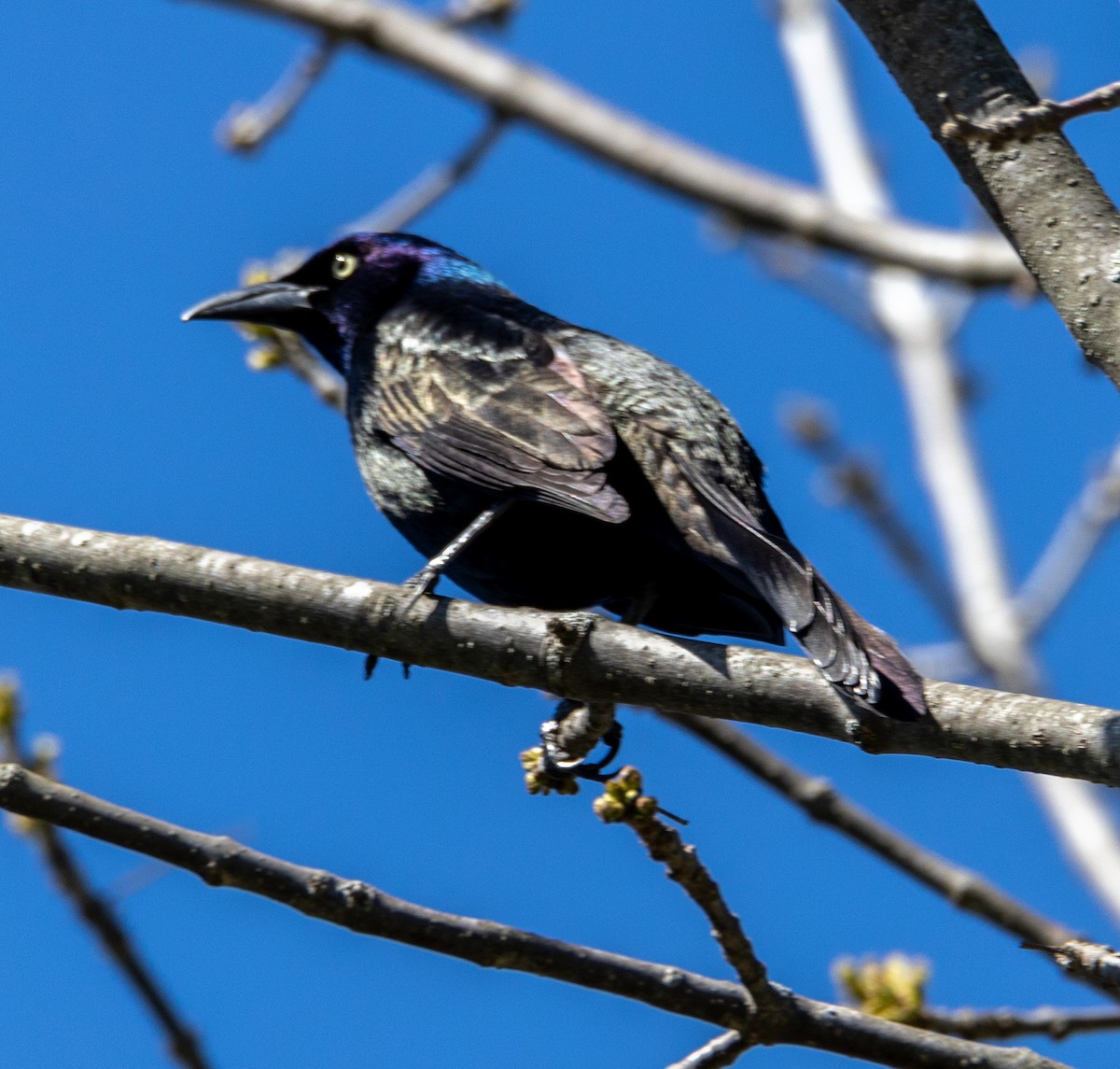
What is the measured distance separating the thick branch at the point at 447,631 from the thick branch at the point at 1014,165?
70cm

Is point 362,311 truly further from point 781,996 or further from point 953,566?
point 953,566

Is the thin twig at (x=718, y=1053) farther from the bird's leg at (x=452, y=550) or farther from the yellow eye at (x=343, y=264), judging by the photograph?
the yellow eye at (x=343, y=264)

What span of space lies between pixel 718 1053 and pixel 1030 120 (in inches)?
66.6

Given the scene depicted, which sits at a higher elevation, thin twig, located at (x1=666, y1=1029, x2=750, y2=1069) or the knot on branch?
the knot on branch

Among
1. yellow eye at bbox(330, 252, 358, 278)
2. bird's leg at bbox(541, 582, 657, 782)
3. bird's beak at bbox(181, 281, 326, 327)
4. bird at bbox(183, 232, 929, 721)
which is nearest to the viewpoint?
bird's leg at bbox(541, 582, 657, 782)

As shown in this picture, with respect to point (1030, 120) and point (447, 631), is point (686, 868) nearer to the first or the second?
→ point (447, 631)

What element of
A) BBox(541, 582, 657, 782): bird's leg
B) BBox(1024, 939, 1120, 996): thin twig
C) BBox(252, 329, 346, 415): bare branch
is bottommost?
BBox(1024, 939, 1120, 996): thin twig

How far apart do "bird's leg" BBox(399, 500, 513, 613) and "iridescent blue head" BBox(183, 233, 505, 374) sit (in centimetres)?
123

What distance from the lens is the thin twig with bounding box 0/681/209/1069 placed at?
3.22m

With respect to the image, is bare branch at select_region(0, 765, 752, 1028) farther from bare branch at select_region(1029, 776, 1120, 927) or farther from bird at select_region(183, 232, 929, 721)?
bare branch at select_region(1029, 776, 1120, 927)

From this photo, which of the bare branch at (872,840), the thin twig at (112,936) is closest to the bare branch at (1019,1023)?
the bare branch at (872,840)

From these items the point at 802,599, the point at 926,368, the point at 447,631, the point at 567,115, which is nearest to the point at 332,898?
the point at 447,631

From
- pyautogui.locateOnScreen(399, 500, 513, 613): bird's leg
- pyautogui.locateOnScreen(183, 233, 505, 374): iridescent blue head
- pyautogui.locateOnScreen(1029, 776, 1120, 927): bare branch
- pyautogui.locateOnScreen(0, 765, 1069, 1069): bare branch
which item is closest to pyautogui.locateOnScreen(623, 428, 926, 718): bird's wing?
pyautogui.locateOnScreen(399, 500, 513, 613): bird's leg

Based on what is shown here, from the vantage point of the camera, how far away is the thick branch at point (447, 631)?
2979mm
